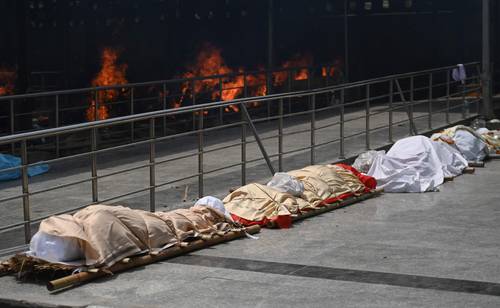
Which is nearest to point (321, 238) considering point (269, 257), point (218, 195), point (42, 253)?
point (269, 257)

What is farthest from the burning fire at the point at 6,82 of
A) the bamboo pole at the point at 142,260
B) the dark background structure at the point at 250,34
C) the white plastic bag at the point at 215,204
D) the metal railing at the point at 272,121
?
the bamboo pole at the point at 142,260

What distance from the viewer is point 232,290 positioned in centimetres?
700

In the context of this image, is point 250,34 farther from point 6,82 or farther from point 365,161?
point 365,161

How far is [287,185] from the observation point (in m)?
10.1

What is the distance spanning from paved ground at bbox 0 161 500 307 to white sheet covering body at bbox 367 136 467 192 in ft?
4.77

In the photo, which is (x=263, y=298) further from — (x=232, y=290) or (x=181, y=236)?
(x=181, y=236)

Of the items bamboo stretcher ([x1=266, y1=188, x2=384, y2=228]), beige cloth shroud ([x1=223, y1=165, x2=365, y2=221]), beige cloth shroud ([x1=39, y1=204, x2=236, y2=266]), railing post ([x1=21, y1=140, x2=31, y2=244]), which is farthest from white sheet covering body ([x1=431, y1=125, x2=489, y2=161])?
railing post ([x1=21, y1=140, x2=31, y2=244])

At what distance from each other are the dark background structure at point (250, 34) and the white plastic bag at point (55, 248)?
11007 millimetres

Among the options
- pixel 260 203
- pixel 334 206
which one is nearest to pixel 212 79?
pixel 334 206

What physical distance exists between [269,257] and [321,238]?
0.95 meters

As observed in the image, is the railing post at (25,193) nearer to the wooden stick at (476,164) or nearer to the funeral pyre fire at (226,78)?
the wooden stick at (476,164)

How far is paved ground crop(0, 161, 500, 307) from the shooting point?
22.1 feet

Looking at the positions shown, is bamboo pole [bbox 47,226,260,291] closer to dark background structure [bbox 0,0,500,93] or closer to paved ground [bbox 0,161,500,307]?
paved ground [bbox 0,161,500,307]

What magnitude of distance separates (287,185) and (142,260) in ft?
8.77
